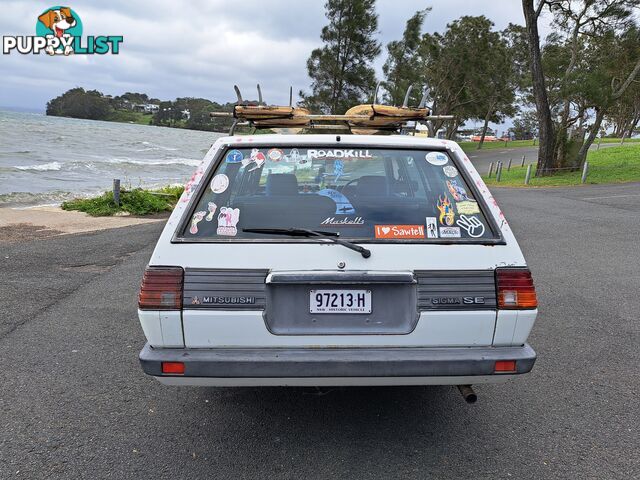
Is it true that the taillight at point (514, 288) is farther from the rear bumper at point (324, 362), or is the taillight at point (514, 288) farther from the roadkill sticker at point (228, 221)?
the roadkill sticker at point (228, 221)

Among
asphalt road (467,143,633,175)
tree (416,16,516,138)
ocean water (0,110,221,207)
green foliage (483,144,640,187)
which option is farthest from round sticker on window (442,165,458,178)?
tree (416,16,516,138)

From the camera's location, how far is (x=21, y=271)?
6848 mm

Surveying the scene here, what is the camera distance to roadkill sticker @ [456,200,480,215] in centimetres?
295

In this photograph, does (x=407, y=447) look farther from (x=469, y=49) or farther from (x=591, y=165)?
(x=469, y=49)

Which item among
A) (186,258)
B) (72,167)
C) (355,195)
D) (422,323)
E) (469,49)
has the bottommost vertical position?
(72,167)

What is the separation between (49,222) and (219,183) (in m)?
9.90

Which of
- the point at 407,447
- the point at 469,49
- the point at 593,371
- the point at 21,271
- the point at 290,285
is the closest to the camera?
the point at 290,285

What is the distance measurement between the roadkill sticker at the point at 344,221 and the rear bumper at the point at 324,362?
65cm

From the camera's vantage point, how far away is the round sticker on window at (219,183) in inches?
120

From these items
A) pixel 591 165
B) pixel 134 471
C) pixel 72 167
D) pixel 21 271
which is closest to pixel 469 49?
pixel 591 165

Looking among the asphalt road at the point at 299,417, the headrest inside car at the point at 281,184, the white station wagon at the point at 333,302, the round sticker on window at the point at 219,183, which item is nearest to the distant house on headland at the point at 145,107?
the asphalt road at the point at 299,417

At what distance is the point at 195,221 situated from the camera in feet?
9.39

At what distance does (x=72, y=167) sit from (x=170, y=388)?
26490mm

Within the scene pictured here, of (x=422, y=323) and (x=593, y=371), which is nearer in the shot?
(x=422, y=323)
